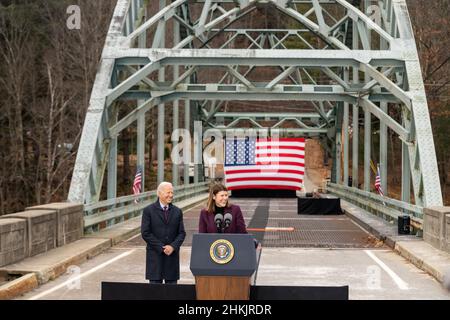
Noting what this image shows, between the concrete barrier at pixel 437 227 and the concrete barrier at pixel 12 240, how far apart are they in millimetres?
8028

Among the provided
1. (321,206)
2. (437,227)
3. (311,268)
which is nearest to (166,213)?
(311,268)

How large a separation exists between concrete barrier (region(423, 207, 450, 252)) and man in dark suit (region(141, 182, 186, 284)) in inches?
319

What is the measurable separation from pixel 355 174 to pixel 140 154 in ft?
37.4

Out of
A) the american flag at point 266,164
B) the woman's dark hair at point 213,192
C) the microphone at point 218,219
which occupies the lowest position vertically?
the microphone at point 218,219

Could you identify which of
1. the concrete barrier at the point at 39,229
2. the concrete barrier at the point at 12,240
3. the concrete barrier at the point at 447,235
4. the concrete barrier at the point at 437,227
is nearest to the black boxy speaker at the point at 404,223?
the concrete barrier at the point at 437,227

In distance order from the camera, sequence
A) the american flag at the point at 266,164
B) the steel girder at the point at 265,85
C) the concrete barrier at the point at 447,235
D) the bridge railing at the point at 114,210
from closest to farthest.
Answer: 1. the concrete barrier at the point at 447,235
2. the bridge railing at the point at 114,210
3. the steel girder at the point at 265,85
4. the american flag at the point at 266,164

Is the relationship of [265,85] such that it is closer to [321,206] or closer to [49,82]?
[321,206]

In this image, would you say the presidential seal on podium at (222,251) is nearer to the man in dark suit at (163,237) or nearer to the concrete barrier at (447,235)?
the man in dark suit at (163,237)

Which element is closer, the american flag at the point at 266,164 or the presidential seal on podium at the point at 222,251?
the presidential seal on podium at the point at 222,251

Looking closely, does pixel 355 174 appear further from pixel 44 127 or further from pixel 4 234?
pixel 4 234

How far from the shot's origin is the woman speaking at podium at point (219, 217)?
31.9ft

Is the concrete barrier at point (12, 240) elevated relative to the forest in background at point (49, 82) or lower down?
lower down

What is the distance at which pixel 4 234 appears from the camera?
44.4 ft

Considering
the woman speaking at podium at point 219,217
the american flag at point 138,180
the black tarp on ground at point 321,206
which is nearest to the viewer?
the woman speaking at podium at point 219,217
